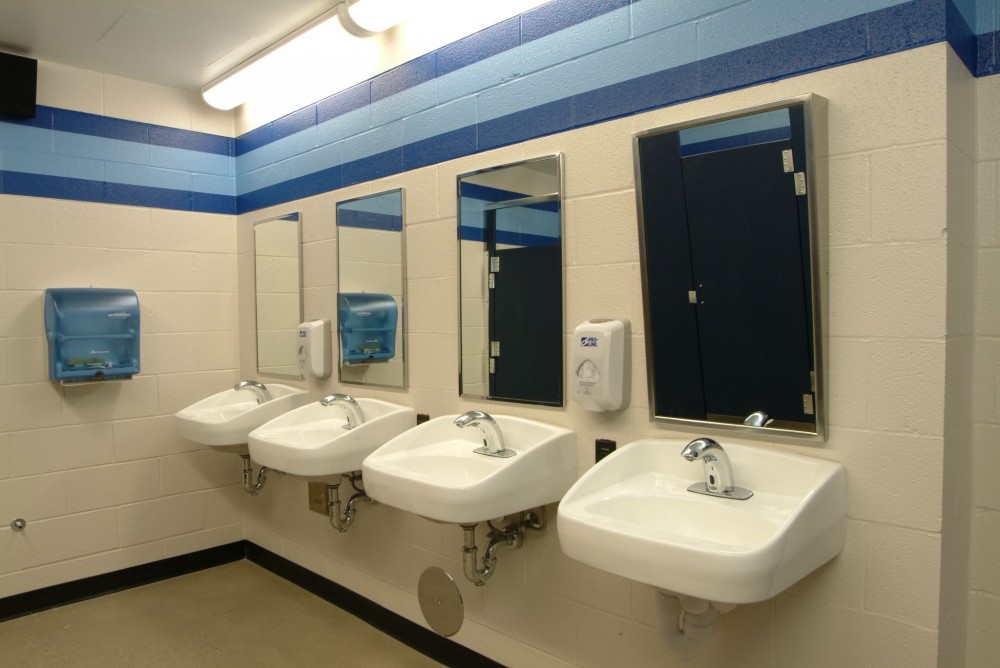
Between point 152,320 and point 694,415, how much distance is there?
274 cm

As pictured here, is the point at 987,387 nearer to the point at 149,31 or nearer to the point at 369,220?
the point at 369,220

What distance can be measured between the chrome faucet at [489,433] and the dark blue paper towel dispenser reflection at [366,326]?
682mm

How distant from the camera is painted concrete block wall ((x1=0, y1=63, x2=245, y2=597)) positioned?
289 cm

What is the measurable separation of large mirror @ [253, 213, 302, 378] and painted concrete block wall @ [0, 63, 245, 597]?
0.29 m

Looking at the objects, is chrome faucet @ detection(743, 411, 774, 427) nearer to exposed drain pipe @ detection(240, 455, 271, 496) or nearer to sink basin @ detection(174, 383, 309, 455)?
sink basin @ detection(174, 383, 309, 455)

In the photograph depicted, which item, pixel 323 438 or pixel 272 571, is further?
pixel 272 571

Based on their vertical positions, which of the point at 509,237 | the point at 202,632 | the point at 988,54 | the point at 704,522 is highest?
the point at 988,54

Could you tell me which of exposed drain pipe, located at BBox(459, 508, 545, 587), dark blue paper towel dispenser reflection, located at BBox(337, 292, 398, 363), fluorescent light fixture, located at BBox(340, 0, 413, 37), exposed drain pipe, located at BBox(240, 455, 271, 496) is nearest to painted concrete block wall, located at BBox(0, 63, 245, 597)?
exposed drain pipe, located at BBox(240, 455, 271, 496)

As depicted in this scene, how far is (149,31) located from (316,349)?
1.47 metres

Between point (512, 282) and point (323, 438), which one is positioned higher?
point (512, 282)

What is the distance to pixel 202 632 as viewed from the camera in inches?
108

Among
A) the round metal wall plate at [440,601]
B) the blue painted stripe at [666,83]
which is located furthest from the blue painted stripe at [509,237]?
the round metal wall plate at [440,601]

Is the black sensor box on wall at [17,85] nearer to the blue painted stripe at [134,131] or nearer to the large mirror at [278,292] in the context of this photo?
the blue painted stripe at [134,131]

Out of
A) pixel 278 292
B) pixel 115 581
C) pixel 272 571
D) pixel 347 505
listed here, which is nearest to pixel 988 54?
pixel 347 505
